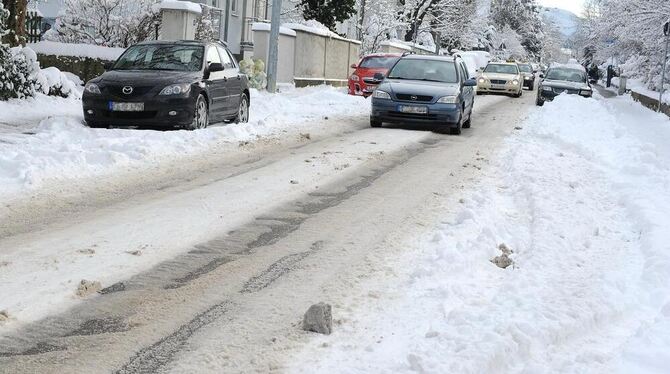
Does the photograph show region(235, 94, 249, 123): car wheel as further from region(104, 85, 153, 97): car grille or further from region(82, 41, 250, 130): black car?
region(104, 85, 153, 97): car grille

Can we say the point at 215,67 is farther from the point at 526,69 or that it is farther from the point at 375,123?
the point at 526,69

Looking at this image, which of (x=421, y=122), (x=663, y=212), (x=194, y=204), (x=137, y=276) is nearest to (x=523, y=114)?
(x=421, y=122)

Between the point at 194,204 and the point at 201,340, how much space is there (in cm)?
372

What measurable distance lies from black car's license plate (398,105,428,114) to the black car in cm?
327

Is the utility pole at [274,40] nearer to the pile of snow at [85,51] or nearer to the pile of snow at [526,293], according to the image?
the pile of snow at [85,51]

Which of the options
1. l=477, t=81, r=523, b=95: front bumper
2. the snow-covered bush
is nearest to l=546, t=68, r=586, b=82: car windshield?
l=477, t=81, r=523, b=95: front bumper

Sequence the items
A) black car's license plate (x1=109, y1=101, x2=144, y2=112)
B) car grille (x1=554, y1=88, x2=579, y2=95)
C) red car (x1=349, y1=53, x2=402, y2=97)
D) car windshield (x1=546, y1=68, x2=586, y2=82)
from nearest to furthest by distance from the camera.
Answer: black car's license plate (x1=109, y1=101, x2=144, y2=112)
red car (x1=349, y1=53, x2=402, y2=97)
car grille (x1=554, y1=88, x2=579, y2=95)
car windshield (x1=546, y1=68, x2=586, y2=82)

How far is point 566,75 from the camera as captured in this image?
31.6 meters

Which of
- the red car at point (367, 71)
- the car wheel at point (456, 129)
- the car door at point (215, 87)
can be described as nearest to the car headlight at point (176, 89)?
the car door at point (215, 87)

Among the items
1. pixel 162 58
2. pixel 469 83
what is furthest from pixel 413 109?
pixel 162 58

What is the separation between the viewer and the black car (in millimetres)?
13547

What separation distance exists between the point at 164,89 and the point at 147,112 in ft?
1.53

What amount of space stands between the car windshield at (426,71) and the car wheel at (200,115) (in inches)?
191

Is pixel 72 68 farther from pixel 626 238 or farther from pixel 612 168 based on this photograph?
pixel 626 238
